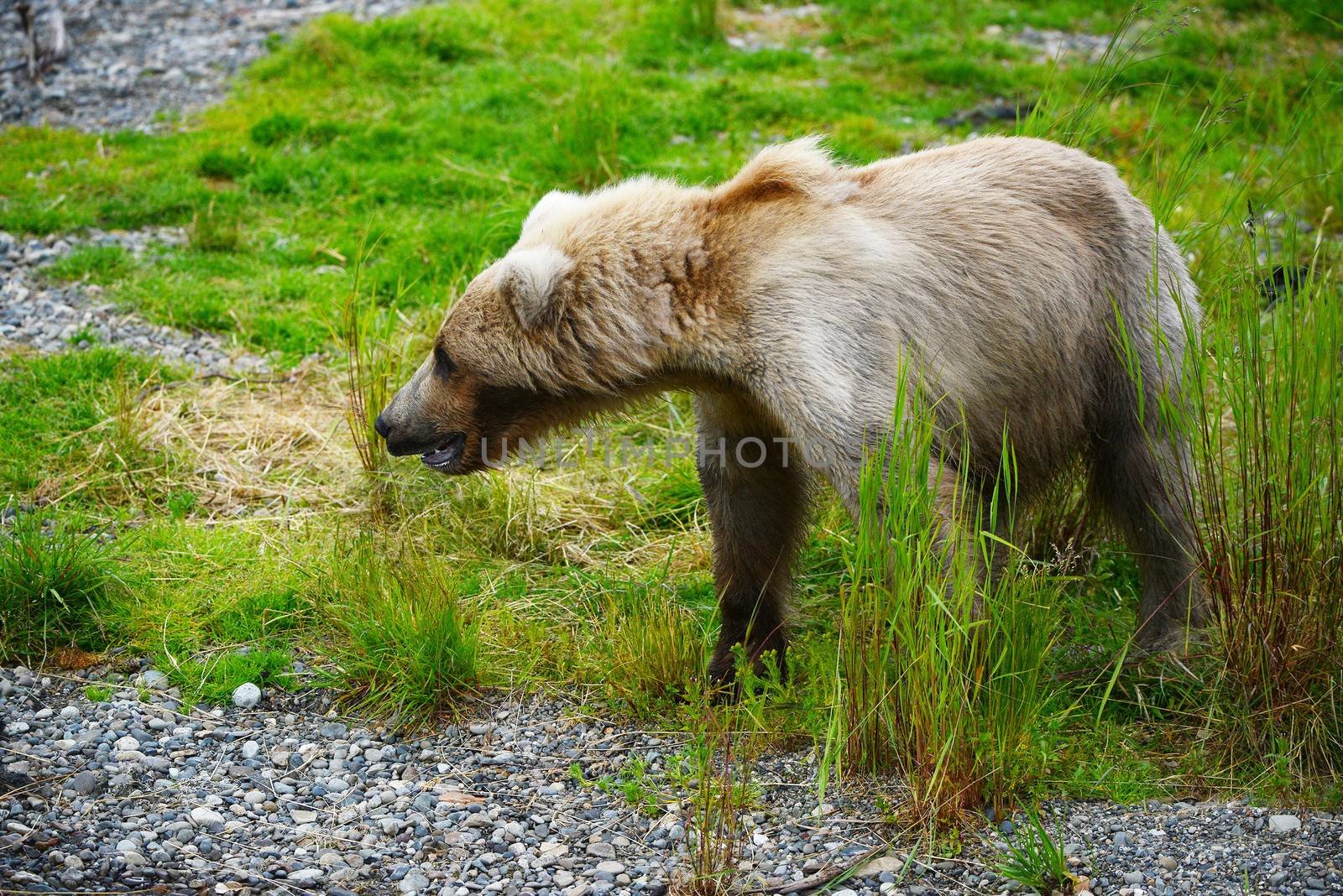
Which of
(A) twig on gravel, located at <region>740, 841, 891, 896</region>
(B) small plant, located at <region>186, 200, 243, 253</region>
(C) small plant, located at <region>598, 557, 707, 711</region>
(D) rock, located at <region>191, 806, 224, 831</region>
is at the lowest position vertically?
(D) rock, located at <region>191, 806, 224, 831</region>

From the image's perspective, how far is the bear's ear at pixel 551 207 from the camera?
4.42m

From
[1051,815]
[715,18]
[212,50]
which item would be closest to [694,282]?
[1051,815]

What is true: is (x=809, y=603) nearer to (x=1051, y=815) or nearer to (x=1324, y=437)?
(x=1051, y=815)

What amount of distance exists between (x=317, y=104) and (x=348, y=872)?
7400 millimetres

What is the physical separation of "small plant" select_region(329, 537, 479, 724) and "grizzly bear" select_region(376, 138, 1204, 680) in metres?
0.50

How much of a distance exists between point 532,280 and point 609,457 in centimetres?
217

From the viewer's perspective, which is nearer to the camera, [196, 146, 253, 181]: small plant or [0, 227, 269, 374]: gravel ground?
[0, 227, 269, 374]: gravel ground

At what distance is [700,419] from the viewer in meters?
4.45

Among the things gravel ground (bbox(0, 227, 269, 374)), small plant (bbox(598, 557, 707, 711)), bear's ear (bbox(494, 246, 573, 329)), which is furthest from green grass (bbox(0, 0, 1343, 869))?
bear's ear (bbox(494, 246, 573, 329))

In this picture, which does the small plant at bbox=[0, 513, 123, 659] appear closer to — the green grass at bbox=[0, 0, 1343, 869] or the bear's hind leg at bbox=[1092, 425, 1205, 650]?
the green grass at bbox=[0, 0, 1343, 869]

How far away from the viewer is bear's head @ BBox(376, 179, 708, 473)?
407 centimetres

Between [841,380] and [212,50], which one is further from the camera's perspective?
[212,50]

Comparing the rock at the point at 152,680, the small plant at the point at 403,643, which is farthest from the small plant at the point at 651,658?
the rock at the point at 152,680

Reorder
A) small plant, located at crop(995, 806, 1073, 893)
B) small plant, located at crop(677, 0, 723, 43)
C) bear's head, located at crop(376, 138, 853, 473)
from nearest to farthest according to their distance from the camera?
1. small plant, located at crop(995, 806, 1073, 893)
2. bear's head, located at crop(376, 138, 853, 473)
3. small plant, located at crop(677, 0, 723, 43)
